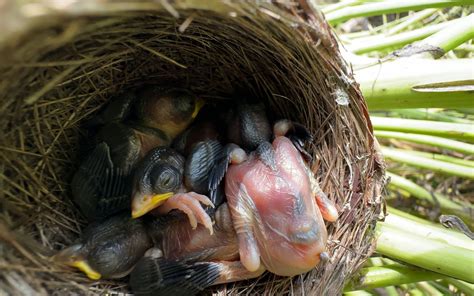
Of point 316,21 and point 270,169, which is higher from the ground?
point 316,21

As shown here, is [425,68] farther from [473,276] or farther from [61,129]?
[61,129]

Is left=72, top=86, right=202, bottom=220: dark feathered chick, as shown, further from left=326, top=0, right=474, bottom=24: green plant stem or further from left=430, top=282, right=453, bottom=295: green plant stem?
left=430, top=282, right=453, bottom=295: green plant stem

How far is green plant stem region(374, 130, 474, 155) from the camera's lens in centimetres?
120

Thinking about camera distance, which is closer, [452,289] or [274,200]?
[274,200]

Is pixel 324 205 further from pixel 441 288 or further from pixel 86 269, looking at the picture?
pixel 441 288

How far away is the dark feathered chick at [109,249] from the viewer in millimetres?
908

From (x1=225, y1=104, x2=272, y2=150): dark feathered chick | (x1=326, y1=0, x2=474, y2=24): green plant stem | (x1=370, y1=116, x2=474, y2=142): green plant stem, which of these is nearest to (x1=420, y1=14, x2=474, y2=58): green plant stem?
(x1=326, y1=0, x2=474, y2=24): green plant stem

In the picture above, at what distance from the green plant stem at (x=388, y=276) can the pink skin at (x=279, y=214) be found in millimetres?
239

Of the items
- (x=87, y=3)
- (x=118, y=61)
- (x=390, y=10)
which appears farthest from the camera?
(x=390, y=10)

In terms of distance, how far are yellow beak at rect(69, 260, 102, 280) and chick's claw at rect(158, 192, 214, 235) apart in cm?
19

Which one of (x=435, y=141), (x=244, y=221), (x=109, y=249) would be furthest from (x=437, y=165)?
(x=109, y=249)

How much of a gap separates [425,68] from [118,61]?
0.61m

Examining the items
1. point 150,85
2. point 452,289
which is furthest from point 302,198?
point 452,289

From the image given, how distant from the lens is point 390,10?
1.14 meters
